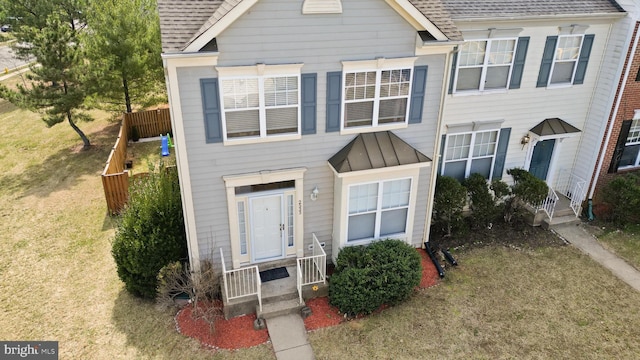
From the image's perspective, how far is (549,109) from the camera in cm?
1496

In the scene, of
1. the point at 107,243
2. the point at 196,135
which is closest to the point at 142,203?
the point at 196,135

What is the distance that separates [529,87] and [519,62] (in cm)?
100

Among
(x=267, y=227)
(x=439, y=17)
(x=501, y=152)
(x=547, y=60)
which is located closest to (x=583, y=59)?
(x=547, y=60)

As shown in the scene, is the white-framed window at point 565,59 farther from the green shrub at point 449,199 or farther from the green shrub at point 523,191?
the green shrub at point 449,199

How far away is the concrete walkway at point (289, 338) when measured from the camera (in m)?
10.4

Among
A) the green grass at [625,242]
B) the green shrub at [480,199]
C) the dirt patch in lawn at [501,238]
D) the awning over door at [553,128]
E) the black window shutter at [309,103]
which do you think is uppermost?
the black window shutter at [309,103]

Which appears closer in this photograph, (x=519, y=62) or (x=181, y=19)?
(x=181, y=19)

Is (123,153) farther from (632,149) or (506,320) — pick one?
(632,149)

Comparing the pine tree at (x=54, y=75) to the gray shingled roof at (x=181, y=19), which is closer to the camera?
the gray shingled roof at (x=181, y=19)

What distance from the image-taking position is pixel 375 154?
11766 millimetres

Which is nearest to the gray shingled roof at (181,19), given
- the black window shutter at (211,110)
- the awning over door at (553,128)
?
the black window shutter at (211,110)

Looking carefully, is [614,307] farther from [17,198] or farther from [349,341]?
[17,198]

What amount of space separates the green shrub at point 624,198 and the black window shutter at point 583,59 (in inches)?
150

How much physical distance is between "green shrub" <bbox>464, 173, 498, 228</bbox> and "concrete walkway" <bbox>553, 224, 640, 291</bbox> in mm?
2728
